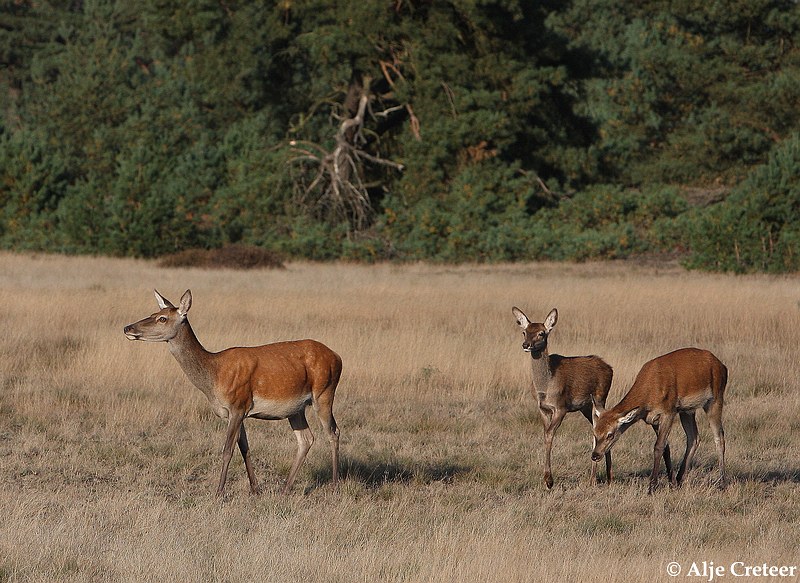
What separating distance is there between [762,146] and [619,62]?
7.12 metres

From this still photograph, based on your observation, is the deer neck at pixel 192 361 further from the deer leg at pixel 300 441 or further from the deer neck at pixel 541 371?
the deer neck at pixel 541 371

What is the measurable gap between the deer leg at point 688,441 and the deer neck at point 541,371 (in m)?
1.16

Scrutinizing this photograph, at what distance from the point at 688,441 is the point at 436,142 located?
1150 inches

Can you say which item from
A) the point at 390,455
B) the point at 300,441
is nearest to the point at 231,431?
the point at 300,441

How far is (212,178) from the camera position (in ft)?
136

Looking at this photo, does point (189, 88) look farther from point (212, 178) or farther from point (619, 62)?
point (619, 62)

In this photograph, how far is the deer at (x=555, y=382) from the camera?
30.1ft

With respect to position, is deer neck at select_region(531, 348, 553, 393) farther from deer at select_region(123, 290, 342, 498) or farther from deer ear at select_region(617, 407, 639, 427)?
deer at select_region(123, 290, 342, 498)

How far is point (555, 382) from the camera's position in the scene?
9.40 meters

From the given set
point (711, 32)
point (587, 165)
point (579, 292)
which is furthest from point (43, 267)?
point (711, 32)

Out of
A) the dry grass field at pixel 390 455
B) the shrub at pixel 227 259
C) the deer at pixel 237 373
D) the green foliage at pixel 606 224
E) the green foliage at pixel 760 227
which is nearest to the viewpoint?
the dry grass field at pixel 390 455

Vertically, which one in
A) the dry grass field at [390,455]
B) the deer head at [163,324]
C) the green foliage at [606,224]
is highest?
the green foliage at [606,224]

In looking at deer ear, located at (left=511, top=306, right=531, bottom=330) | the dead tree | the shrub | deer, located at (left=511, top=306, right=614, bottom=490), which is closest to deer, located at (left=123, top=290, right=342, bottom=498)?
deer ear, located at (left=511, top=306, right=531, bottom=330)

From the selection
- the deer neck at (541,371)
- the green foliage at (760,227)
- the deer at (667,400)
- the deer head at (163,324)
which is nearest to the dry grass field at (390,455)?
the deer at (667,400)
